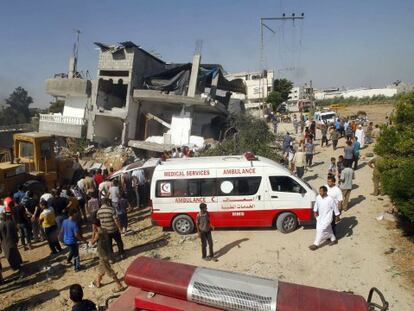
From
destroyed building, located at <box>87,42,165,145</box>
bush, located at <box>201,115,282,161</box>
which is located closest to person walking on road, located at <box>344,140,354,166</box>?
bush, located at <box>201,115,282,161</box>

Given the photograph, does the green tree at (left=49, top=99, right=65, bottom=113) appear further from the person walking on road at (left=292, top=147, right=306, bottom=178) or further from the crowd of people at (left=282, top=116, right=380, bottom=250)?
the person walking on road at (left=292, top=147, right=306, bottom=178)

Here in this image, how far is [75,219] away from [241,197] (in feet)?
15.0

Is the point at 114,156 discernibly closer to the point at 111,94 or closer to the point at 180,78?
the point at 111,94

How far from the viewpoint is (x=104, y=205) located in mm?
8961

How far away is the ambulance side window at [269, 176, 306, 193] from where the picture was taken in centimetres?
1049

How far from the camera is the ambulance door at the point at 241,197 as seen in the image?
34.6ft

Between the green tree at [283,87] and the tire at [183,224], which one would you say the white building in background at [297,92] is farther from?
the tire at [183,224]

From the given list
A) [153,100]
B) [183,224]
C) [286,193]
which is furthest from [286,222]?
[153,100]

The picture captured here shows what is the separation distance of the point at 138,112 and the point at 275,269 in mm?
18564

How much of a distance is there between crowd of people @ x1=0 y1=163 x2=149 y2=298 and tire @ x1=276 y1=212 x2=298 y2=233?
4.48 metres

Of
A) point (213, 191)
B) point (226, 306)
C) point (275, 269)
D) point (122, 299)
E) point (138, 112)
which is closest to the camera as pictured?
point (226, 306)

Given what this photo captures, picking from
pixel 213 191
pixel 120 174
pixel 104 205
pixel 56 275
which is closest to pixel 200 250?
pixel 213 191

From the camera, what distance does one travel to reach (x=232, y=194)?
419 inches

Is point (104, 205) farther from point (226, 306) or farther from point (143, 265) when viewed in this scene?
point (226, 306)
